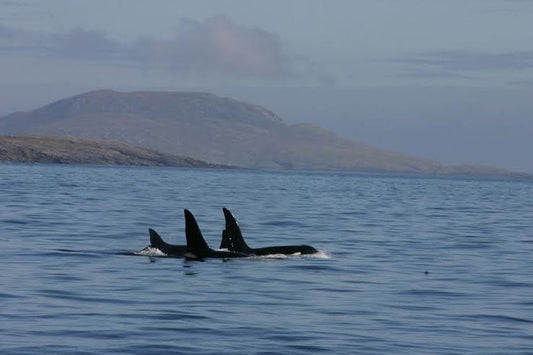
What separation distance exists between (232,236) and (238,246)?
14.2 inches

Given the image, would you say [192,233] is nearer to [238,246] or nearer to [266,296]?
[238,246]

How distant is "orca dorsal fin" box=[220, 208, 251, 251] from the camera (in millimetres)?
34625

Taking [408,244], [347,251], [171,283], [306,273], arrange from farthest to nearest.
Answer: [408,244] < [347,251] < [306,273] < [171,283]

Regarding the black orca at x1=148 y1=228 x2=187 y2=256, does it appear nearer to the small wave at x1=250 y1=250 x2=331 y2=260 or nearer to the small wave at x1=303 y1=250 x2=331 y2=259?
the small wave at x1=250 y1=250 x2=331 y2=260

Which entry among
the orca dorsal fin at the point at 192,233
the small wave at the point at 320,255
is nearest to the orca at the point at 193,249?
the orca dorsal fin at the point at 192,233

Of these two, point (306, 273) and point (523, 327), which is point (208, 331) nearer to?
point (523, 327)

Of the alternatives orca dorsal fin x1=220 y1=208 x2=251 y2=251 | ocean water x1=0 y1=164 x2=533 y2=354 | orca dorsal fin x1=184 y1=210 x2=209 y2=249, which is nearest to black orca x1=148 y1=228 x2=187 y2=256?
orca dorsal fin x1=184 y1=210 x2=209 y2=249

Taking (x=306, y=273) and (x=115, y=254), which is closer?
(x=306, y=273)

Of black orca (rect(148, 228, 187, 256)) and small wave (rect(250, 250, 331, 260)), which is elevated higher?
black orca (rect(148, 228, 187, 256))

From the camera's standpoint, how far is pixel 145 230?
48.2 metres

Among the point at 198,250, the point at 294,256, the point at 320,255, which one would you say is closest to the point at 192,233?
the point at 198,250

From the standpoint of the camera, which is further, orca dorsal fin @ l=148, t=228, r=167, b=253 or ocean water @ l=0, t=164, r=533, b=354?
orca dorsal fin @ l=148, t=228, r=167, b=253

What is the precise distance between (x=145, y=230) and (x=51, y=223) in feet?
14.6

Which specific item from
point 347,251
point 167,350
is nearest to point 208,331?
point 167,350
